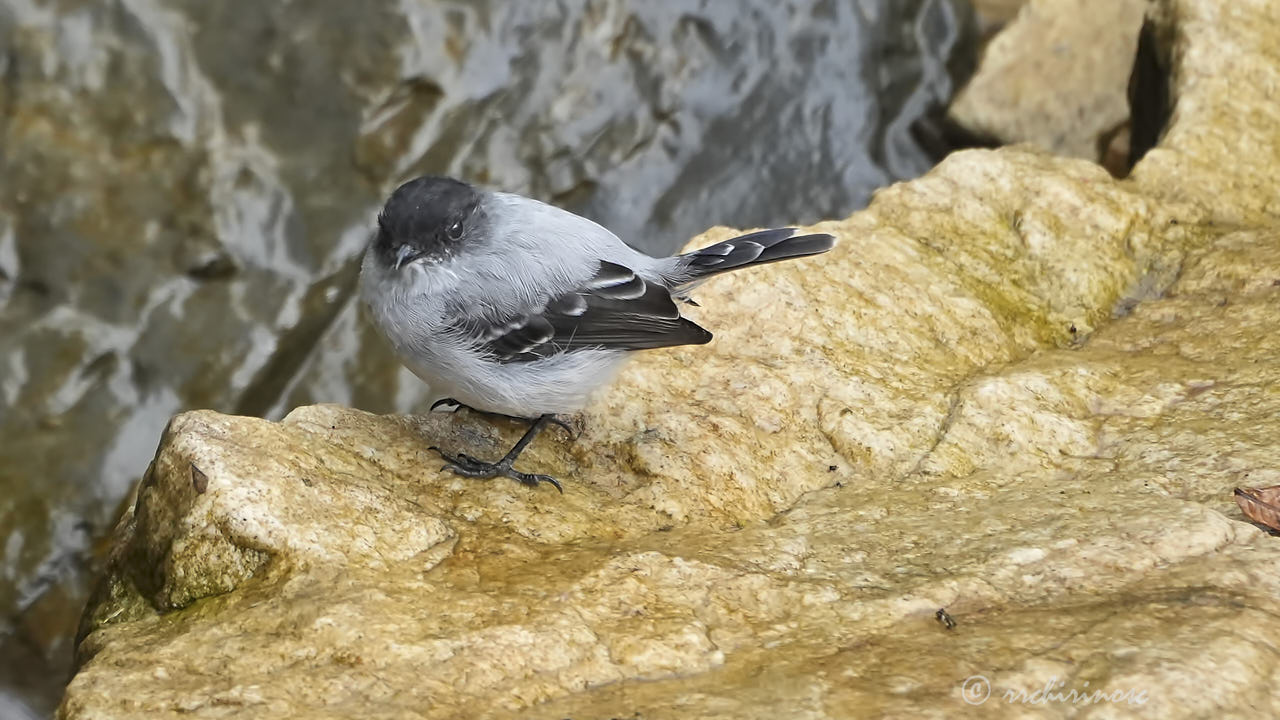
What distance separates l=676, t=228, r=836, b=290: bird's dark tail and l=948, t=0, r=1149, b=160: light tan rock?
4656 millimetres

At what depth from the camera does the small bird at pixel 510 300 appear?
4211mm

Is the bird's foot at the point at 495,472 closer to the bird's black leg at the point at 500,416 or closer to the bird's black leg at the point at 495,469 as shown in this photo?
the bird's black leg at the point at 495,469

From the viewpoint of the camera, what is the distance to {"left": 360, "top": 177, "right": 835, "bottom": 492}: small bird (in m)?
4.21

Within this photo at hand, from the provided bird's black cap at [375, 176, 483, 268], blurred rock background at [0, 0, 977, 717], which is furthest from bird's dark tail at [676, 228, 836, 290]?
blurred rock background at [0, 0, 977, 717]

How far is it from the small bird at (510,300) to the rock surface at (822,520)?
1.02 ft

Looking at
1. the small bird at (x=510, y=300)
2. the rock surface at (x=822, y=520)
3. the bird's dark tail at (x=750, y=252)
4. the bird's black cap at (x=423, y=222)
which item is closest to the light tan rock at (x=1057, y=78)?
the rock surface at (x=822, y=520)

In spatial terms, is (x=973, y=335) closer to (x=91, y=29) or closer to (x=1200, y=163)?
(x=1200, y=163)

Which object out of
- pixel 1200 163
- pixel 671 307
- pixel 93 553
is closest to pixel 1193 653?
pixel 671 307

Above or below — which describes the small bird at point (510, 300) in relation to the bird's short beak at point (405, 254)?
below

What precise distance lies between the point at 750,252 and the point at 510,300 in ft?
3.13

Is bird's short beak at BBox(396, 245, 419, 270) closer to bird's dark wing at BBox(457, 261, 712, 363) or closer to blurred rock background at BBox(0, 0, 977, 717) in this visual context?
bird's dark wing at BBox(457, 261, 712, 363)

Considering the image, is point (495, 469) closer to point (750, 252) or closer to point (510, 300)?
point (510, 300)

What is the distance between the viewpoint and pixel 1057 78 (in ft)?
28.4

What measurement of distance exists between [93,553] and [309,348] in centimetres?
181
